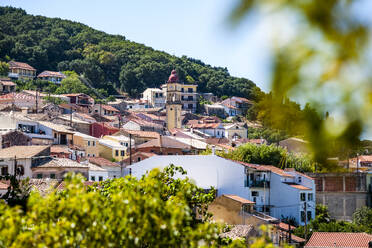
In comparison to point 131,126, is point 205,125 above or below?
above

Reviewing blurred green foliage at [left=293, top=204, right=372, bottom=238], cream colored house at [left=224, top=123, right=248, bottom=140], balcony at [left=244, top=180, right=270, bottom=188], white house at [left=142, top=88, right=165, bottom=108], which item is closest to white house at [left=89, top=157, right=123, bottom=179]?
balcony at [left=244, top=180, right=270, bottom=188]

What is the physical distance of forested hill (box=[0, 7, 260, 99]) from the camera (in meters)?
125

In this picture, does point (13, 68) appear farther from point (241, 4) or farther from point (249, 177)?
point (241, 4)

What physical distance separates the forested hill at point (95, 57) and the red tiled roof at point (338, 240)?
7635 centimetres

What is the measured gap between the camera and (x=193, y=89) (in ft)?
380

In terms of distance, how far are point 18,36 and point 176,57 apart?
133 ft

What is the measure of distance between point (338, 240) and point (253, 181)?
9.74 m

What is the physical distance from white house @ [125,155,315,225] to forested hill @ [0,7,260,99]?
6694 centimetres

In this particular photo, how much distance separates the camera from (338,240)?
35.6 metres

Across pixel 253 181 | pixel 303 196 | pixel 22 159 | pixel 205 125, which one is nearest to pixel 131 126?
pixel 205 125

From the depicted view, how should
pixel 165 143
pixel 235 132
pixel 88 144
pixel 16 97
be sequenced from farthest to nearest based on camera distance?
pixel 235 132
pixel 16 97
pixel 165 143
pixel 88 144

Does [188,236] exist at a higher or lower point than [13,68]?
lower

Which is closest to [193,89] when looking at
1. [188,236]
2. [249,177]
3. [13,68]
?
[13,68]

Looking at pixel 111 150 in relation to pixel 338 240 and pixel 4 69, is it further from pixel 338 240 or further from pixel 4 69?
pixel 4 69
